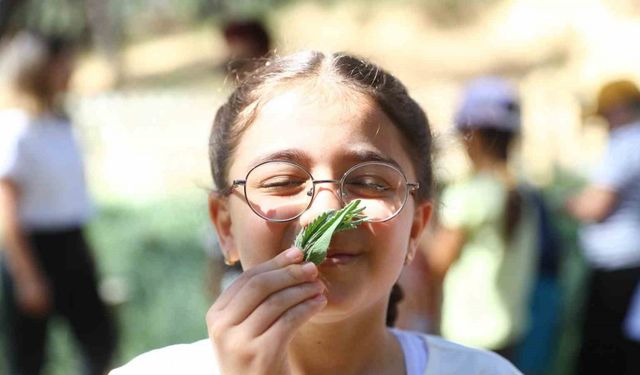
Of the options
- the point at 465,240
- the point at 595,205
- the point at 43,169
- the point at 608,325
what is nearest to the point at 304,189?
the point at 465,240

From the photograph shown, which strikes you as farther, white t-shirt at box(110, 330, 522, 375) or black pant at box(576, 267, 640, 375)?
black pant at box(576, 267, 640, 375)

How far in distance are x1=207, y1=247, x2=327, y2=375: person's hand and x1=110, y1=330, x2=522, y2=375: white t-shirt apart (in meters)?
0.30

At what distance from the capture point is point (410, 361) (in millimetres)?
1756

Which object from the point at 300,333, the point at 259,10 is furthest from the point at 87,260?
the point at 259,10

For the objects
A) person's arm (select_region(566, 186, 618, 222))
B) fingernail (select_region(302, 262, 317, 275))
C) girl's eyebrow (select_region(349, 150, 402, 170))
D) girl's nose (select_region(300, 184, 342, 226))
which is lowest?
person's arm (select_region(566, 186, 618, 222))

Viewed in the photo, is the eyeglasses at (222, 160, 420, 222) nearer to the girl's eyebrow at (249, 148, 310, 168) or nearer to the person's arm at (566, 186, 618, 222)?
the girl's eyebrow at (249, 148, 310, 168)

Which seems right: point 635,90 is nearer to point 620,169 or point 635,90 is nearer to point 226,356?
point 620,169

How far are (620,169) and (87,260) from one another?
8.46 feet

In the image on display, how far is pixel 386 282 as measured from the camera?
62.8 inches

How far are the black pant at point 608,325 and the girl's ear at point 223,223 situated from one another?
3.09 meters

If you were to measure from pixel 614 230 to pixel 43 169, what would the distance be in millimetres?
2678

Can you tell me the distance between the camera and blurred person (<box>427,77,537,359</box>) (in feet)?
12.3

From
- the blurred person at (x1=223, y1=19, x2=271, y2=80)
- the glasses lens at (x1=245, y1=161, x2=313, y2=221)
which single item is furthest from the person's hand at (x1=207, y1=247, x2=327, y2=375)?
the blurred person at (x1=223, y1=19, x2=271, y2=80)

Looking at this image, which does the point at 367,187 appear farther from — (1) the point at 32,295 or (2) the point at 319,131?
(1) the point at 32,295
